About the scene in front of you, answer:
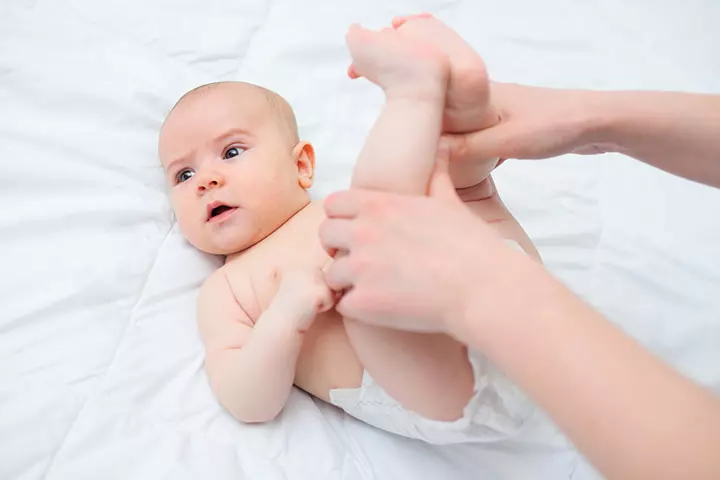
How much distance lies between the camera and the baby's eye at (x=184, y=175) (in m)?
1.12

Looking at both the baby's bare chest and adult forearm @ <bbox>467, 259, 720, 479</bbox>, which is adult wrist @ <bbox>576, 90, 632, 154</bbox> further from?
the baby's bare chest

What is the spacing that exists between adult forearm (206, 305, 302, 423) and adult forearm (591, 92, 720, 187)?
44 cm

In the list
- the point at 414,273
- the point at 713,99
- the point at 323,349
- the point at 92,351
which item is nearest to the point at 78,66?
the point at 92,351

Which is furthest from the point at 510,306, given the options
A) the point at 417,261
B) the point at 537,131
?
the point at 537,131

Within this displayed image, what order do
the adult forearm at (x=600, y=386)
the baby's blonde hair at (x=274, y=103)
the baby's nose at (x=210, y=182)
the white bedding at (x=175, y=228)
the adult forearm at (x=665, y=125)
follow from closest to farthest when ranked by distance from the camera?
1. the adult forearm at (x=600, y=386)
2. the adult forearm at (x=665, y=125)
3. the white bedding at (x=175, y=228)
4. the baby's nose at (x=210, y=182)
5. the baby's blonde hair at (x=274, y=103)

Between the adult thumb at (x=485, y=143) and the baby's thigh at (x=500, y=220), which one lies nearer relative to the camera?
the adult thumb at (x=485, y=143)

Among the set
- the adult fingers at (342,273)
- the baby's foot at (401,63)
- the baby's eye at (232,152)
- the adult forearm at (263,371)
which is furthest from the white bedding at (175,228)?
the baby's foot at (401,63)

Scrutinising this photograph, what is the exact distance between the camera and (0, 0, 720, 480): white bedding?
91cm

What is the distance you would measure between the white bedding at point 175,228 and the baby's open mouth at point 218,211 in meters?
0.09

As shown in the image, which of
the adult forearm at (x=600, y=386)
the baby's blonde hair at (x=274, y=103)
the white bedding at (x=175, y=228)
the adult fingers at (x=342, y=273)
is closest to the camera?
the adult forearm at (x=600, y=386)

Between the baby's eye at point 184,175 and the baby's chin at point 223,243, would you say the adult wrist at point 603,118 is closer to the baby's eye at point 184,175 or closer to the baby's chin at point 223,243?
the baby's chin at point 223,243

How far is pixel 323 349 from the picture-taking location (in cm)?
96

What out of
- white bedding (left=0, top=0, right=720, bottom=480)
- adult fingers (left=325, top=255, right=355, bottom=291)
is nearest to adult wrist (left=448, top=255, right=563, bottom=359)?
adult fingers (left=325, top=255, right=355, bottom=291)

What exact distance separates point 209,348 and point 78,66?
23.0 inches
